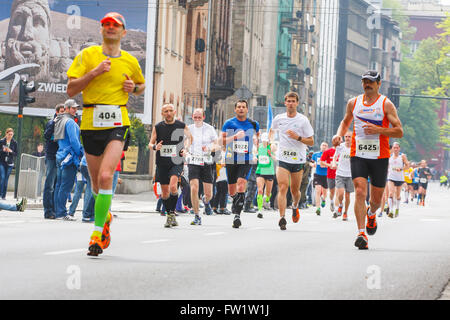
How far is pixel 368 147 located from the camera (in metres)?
11.6

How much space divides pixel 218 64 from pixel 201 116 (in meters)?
35.9

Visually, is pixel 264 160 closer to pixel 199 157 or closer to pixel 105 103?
pixel 199 157

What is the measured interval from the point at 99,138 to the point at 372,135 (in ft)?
11.3

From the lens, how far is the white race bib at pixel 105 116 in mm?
9523

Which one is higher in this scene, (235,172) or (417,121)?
(417,121)

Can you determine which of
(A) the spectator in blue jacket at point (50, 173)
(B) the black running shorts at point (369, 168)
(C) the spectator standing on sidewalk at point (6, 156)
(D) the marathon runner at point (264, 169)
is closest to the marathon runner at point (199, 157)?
(A) the spectator in blue jacket at point (50, 173)

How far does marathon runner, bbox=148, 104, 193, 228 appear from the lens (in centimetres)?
1498

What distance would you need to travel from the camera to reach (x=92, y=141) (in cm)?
962

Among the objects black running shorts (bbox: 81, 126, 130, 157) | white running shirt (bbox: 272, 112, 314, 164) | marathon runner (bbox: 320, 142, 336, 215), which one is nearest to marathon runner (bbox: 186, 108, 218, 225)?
white running shirt (bbox: 272, 112, 314, 164)

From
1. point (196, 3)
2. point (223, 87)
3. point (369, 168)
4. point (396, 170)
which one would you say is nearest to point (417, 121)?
point (223, 87)

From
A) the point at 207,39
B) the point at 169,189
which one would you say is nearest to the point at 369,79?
the point at 169,189

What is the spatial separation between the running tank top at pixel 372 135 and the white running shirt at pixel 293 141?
12.5 feet
